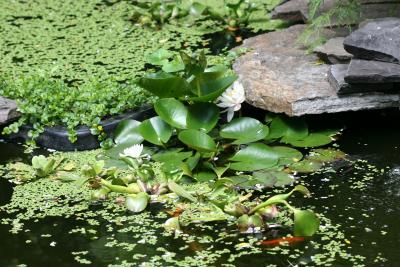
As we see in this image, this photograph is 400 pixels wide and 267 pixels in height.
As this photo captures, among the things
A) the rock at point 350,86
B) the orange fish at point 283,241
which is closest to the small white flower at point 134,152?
the orange fish at point 283,241

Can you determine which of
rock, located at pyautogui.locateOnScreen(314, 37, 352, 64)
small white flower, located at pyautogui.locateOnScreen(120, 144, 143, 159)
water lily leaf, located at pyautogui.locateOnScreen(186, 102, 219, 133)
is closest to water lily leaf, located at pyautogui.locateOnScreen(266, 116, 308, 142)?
water lily leaf, located at pyautogui.locateOnScreen(186, 102, 219, 133)

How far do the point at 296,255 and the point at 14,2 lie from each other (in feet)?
12.5

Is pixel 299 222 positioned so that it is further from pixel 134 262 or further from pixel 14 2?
pixel 14 2

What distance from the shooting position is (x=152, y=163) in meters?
3.75

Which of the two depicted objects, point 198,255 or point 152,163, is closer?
point 198,255

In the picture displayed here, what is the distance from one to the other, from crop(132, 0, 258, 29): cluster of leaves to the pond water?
6.37 ft

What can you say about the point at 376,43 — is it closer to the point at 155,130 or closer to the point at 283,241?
the point at 155,130

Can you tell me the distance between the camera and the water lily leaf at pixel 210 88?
3689 millimetres

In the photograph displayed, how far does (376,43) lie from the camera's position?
12.6ft

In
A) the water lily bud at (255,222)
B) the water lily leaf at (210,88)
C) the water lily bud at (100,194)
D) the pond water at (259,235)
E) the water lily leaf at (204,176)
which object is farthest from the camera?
the water lily leaf at (210,88)

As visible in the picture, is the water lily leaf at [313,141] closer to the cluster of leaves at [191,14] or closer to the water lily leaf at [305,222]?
the water lily leaf at [305,222]

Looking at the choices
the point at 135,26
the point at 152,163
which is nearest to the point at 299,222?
the point at 152,163

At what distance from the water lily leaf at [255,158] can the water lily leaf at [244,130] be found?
5cm

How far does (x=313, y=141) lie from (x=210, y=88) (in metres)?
0.52
